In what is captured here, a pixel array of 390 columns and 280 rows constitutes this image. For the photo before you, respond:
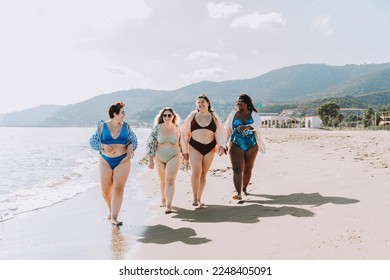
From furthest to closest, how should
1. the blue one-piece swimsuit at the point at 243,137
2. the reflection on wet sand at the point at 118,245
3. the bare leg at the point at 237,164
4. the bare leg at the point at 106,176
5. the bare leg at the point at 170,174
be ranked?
the blue one-piece swimsuit at the point at 243,137 → the bare leg at the point at 237,164 → the bare leg at the point at 170,174 → the bare leg at the point at 106,176 → the reflection on wet sand at the point at 118,245

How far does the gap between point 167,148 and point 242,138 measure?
56.2 inches

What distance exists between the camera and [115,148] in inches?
235

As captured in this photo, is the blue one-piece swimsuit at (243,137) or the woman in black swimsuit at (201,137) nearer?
the woman in black swimsuit at (201,137)

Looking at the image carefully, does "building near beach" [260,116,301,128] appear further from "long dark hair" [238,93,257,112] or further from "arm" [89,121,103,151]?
"arm" [89,121,103,151]

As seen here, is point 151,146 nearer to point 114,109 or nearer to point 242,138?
point 114,109

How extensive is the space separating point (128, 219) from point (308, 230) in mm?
3170

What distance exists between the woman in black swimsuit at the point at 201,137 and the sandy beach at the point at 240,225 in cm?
75

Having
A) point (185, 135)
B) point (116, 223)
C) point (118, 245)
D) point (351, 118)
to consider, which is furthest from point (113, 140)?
point (351, 118)

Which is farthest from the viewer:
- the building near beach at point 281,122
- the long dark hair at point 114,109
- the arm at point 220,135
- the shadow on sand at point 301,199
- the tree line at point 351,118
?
the building near beach at point 281,122

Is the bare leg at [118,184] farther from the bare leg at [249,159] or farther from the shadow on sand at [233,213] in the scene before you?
the bare leg at [249,159]

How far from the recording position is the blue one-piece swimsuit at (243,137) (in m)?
7.17

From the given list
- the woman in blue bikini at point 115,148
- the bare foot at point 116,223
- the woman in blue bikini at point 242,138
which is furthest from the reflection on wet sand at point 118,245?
the woman in blue bikini at point 242,138

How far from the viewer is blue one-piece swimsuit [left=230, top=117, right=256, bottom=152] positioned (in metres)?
7.17
